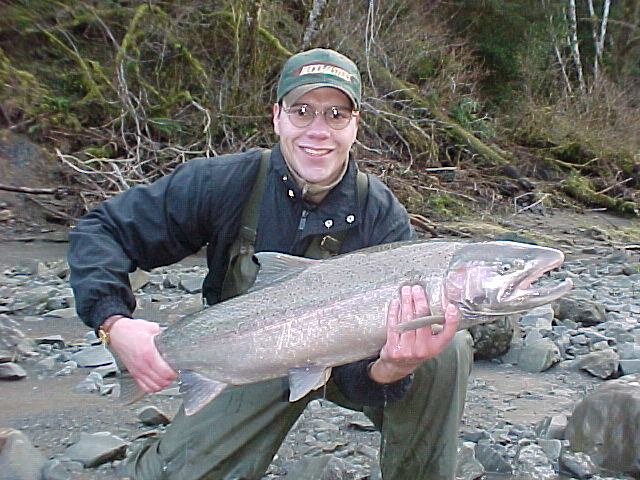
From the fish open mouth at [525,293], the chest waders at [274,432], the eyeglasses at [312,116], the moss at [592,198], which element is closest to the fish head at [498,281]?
the fish open mouth at [525,293]

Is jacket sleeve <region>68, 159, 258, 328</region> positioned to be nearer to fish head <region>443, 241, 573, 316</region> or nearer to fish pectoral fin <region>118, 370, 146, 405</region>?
fish pectoral fin <region>118, 370, 146, 405</region>

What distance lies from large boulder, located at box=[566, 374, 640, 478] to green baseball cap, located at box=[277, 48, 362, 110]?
1.58 m

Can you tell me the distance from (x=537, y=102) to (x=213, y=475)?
16.2 meters

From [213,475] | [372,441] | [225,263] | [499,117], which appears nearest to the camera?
[213,475]

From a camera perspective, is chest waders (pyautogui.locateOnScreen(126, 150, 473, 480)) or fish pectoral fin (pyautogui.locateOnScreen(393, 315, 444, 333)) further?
chest waders (pyautogui.locateOnScreen(126, 150, 473, 480))

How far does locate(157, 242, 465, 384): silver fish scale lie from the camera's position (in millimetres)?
2570

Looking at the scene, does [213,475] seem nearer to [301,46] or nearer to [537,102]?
[301,46]

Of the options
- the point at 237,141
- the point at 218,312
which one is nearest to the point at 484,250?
the point at 218,312

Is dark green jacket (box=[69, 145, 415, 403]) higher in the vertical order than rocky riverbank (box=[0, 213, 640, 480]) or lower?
higher

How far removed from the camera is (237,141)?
9.92 meters

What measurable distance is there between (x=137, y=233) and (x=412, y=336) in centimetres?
109

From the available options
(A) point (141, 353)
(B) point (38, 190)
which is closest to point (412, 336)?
(A) point (141, 353)

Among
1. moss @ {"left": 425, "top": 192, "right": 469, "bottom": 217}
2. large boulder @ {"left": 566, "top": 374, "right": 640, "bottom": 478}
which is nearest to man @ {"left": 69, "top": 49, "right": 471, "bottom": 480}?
large boulder @ {"left": 566, "top": 374, "right": 640, "bottom": 478}

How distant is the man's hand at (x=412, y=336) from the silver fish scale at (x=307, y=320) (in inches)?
2.0
